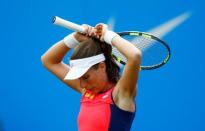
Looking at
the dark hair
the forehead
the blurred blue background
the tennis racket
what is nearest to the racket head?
the tennis racket

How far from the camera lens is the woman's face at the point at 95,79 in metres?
2.12

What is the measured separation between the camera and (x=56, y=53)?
2.53m

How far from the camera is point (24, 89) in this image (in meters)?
4.37

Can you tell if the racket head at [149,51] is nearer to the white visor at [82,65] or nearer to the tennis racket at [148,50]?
the tennis racket at [148,50]

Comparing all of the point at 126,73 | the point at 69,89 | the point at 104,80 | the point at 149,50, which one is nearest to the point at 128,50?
the point at 126,73

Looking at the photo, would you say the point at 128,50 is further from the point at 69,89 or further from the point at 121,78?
the point at 69,89

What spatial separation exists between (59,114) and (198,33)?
1442 mm

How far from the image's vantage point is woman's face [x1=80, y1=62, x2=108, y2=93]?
212 centimetres

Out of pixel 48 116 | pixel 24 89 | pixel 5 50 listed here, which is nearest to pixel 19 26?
pixel 5 50

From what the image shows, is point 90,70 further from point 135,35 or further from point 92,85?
point 135,35

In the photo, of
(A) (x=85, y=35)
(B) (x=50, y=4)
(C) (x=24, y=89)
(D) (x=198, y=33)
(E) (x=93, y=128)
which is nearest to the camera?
(E) (x=93, y=128)

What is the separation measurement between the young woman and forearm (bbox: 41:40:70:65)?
262mm

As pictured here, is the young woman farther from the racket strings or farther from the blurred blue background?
the blurred blue background

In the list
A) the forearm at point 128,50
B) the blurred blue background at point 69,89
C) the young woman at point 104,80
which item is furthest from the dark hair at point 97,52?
the blurred blue background at point 69,89
